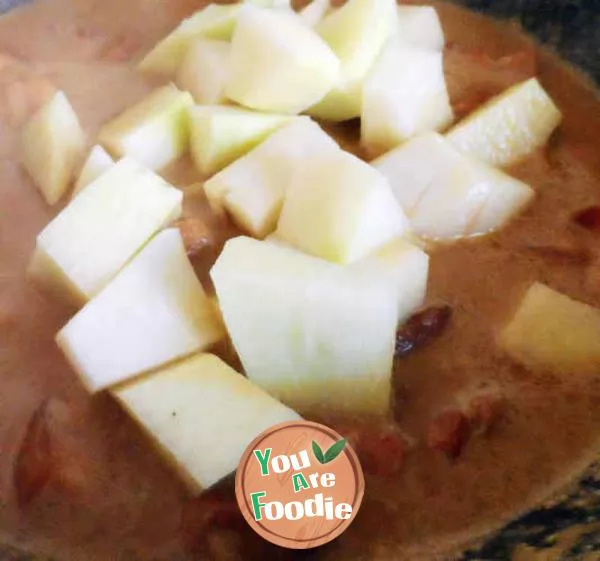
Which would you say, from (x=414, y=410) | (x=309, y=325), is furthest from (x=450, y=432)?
(x=309, y=325)

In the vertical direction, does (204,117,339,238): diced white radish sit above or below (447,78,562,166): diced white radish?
above

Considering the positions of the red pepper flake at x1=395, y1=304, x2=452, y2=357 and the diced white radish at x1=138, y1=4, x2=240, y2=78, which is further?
the diced white radish at x1=138, y1=4, x2=240, y2=78

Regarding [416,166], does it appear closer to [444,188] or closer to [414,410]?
[444,188]

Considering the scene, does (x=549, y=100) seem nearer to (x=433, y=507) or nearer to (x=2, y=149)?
(x=433, y=507)

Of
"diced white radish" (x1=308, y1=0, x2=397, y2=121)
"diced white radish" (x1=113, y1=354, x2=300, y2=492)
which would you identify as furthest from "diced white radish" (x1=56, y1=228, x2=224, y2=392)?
"diced white radish" (x1=308, y1=0, x2=397, y2=121)

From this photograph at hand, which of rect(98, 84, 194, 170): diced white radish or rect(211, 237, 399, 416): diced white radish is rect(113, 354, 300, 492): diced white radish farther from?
rect(98, 84, 194, 170): diced white radish

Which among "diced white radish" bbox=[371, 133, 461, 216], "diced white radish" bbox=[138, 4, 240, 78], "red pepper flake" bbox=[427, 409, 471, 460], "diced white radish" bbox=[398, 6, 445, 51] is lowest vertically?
"red pepper flake" bbox=[427, 409, 471, 460]

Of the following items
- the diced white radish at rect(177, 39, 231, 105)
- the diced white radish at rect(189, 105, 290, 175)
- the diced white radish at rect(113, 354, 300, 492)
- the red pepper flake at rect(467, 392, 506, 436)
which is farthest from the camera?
the diced white radish at rect(177, 39, 231, 105)
